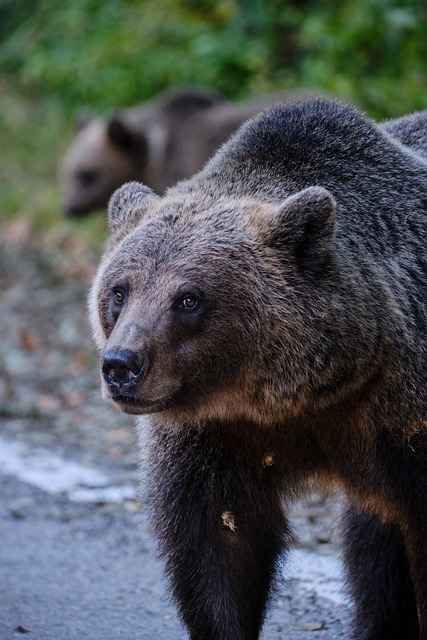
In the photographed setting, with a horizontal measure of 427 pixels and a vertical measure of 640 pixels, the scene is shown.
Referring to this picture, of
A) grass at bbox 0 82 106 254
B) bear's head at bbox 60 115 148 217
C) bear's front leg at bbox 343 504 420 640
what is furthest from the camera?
grass at bbox 0 82 106 254

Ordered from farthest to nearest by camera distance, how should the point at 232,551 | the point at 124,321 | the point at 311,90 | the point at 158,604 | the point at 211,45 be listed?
1. the point at 211,45
2. the point at 311,90
3. the point at 158,604
4. the point at 232,551
5. the point at 124,321

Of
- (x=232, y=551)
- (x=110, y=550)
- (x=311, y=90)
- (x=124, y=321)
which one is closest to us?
(x=124, y=321)

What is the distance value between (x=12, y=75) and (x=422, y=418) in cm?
1735

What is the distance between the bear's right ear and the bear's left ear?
58cm

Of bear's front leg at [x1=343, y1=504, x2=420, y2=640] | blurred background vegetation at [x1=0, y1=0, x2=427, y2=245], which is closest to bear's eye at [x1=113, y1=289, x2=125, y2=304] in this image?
bear's front leg at [x1=343, y1=504, x2=420, y2=640]

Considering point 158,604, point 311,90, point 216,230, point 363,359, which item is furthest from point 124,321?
point 311,90

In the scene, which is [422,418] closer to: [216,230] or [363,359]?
[363,359]

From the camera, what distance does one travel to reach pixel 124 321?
13.5 ft

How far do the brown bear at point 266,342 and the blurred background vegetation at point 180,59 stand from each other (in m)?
8.49

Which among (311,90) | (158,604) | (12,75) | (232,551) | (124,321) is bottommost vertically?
(158,604)

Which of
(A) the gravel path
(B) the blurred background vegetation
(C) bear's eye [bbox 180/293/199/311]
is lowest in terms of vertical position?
(A) the gravel path

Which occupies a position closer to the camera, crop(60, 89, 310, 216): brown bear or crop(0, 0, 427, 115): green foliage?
crop(0, 0, 427, 115): green foliage

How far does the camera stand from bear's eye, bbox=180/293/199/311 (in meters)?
4.20

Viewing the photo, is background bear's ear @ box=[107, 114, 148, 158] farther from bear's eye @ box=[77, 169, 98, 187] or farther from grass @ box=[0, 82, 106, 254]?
grass @ box=[0, 82, 106, 254]
